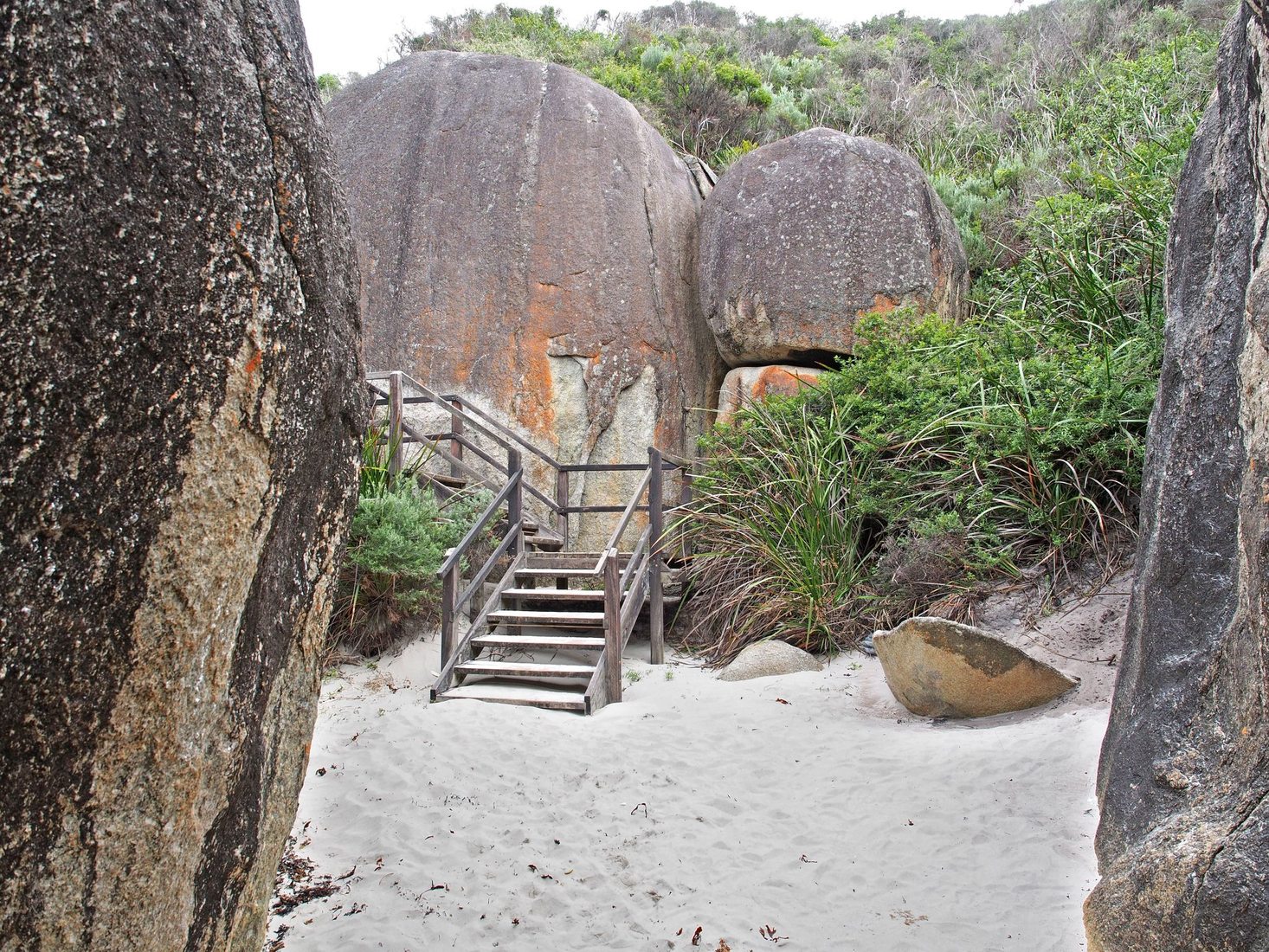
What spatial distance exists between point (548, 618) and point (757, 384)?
3306mm

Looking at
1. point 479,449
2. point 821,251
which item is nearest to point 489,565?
point 479,449

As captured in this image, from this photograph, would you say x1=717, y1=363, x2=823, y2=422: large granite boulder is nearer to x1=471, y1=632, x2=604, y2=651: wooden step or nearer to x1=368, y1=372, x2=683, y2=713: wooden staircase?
x1=368, y1=372, x2=683, y2=713: wooden staircase

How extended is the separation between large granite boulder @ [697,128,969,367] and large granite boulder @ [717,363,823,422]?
231 millimetres

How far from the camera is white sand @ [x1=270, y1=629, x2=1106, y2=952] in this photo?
329 centimetres

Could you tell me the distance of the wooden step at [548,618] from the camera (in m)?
6.47

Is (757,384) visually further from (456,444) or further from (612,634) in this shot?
(612,634)

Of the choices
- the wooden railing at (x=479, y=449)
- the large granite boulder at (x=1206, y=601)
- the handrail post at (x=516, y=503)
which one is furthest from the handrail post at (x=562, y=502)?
the large granite boulder at (x=1206, y=601)

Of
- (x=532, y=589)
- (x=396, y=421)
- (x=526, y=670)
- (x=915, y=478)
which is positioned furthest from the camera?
(x=396, y=421)

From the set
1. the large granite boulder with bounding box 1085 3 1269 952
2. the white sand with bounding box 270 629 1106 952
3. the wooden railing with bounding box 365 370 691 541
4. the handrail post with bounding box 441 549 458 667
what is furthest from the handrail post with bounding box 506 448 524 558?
the large granite boulder with bounding box 1085 3 1269 952

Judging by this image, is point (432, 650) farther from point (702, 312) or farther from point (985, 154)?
point (985, 154)

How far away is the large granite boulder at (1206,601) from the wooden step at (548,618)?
391 centimetres

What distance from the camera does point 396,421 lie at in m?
7.39

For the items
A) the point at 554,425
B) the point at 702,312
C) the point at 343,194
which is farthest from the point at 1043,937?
the point at 702,312

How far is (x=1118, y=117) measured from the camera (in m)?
9.98
